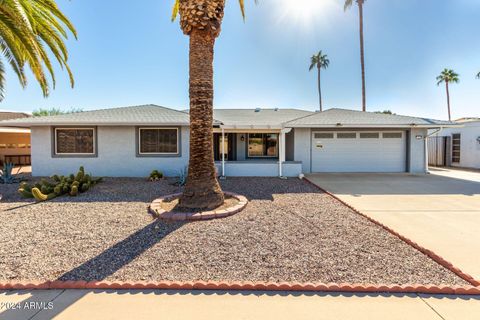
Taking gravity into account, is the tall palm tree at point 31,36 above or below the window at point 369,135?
above

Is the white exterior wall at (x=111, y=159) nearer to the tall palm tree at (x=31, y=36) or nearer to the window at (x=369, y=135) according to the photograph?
the tall palm tree at (x=31, y=36)

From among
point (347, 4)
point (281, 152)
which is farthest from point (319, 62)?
point (281, 152)

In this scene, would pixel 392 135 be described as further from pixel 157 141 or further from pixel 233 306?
pixel 233 306

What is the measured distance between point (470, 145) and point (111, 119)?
21945mm

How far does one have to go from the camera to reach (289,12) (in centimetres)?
1141

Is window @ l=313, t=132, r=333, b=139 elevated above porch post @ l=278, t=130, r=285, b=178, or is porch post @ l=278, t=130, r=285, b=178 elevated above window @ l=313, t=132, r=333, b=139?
window @ l=313, t=132, r=333, b=139

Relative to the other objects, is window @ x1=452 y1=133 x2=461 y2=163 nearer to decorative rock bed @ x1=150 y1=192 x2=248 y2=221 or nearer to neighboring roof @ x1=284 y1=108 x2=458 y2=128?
neighboring roof @ x1=284 y1=108 x2=458 y2=128

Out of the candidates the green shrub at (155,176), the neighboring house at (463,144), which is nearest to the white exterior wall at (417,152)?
the neighboring house at (463,144)

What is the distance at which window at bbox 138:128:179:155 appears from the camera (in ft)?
39.5

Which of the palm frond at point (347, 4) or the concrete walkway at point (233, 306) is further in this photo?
the palm frond at point (347, 4)

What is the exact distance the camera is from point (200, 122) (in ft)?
20.0

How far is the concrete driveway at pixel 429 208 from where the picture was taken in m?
4.27

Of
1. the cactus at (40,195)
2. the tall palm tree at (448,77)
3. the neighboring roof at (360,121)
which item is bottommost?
the cactus at (40,195)

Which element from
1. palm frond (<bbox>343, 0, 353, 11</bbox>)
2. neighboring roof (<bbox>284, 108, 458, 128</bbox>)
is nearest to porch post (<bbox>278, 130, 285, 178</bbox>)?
neighboring roof (<bbox>284, 108, 458, 128</bbox>)
